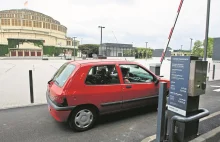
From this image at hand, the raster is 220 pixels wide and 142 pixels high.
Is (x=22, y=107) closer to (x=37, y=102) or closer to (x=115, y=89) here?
(x=37, y=102)

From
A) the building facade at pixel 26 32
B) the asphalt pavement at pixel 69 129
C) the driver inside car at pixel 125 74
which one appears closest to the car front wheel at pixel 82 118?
the asphalt pavement at pixel 69 129

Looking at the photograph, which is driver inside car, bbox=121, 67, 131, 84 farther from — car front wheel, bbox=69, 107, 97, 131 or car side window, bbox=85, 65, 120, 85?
car front wheel, bbox=69, 107, 97, 131

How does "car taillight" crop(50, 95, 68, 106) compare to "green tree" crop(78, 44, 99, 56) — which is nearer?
"car taillight" crop(50, 95, 68, 106)

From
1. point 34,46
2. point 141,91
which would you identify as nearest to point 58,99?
point 141,91

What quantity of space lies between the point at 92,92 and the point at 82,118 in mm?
612

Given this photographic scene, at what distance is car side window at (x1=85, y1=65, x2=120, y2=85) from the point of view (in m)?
4.01

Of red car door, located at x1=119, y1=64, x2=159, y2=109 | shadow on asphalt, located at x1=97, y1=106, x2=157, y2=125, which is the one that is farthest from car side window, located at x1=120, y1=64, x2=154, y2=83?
shadow on asphalt, located at x1=97, y1=106, x2=157, y2=125

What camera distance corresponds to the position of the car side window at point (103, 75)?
401cm

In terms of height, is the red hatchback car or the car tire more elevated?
the red hatchback car

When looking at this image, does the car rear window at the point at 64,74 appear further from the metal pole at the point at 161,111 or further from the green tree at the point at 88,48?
the green tree at the point at 88,48

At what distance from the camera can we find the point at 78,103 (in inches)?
144

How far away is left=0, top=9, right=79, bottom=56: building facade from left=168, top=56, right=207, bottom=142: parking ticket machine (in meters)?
76.3

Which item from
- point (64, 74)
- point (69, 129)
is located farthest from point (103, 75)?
point (69, 129)

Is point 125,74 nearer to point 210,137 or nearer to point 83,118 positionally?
point 83,118
